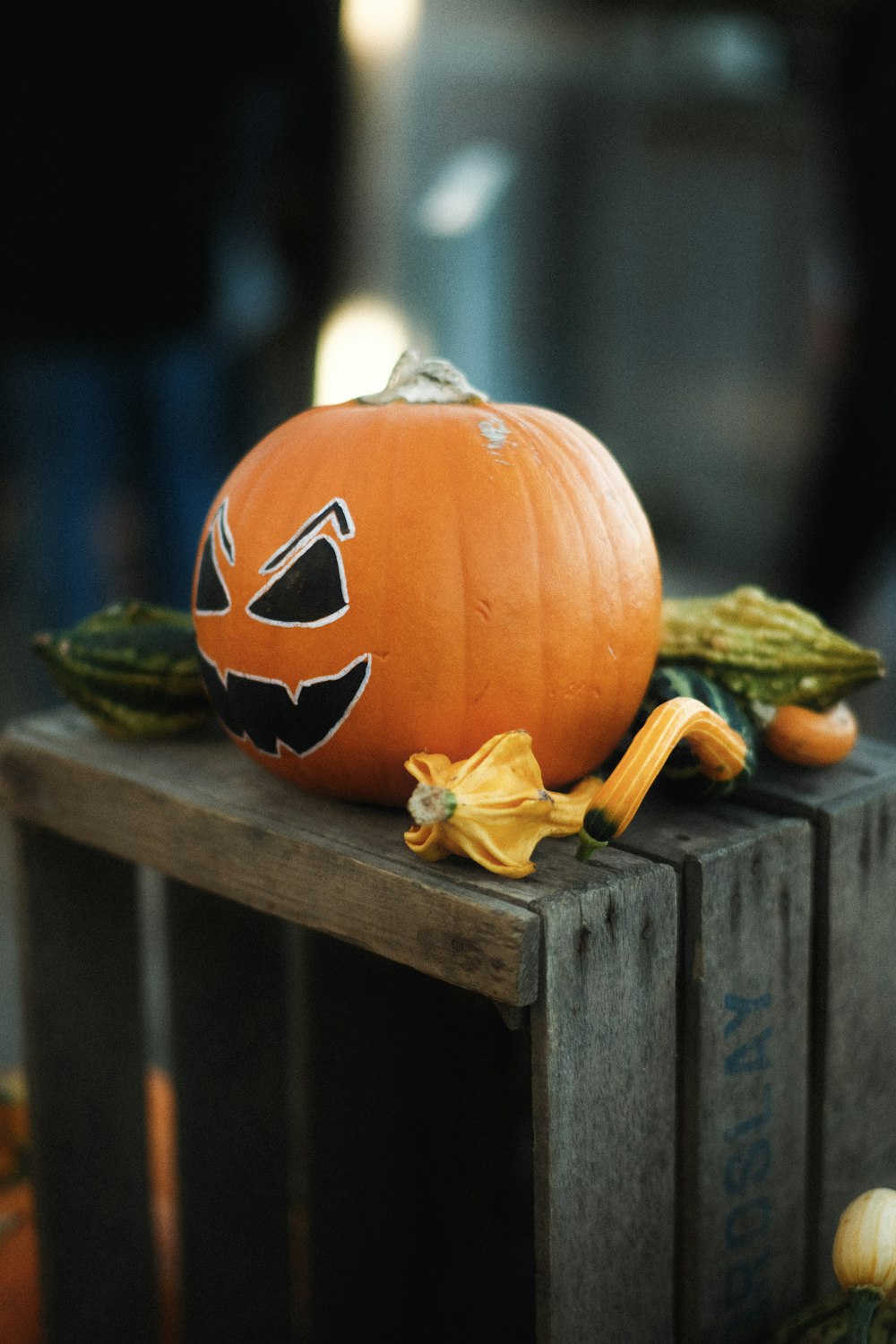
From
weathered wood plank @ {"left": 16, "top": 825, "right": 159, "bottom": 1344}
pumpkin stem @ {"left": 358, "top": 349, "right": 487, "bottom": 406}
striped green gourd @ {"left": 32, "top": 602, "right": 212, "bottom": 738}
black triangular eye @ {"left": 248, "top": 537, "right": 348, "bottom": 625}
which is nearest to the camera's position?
black triangular eye @ {"left": 248, "top": 537, "right": 348, "bottom": 625}

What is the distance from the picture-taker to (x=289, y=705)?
44.7 inches

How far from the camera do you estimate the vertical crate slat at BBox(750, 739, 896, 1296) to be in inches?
47.0

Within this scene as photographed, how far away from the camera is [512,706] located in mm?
1106

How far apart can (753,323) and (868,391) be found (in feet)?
8.46

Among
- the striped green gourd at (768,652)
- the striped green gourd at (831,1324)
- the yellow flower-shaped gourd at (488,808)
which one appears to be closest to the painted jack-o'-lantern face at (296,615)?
the yellow flower-shaped gourd at (488,808)

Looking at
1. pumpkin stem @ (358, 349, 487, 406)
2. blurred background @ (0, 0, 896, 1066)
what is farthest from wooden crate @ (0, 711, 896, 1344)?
blurred background @ (0, 0, 896, 1066)

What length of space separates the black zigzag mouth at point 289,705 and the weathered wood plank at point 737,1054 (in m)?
0.28

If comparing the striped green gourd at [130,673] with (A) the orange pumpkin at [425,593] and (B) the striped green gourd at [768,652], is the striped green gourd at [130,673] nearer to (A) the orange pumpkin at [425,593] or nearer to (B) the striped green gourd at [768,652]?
(A) the orange pumpkin at [425,593]

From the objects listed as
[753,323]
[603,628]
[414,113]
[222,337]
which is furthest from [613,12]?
[603,628]

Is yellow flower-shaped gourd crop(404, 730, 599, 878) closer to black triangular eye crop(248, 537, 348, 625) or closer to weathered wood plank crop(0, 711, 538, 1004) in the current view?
weathered wood plank crop(0, 711, 538, 1004)

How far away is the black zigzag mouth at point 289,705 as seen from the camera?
3.63 feet

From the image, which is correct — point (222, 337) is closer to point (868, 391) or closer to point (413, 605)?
point (868, 391)

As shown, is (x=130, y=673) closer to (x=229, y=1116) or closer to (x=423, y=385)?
(x=423, y=385)

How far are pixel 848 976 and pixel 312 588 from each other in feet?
2.05
